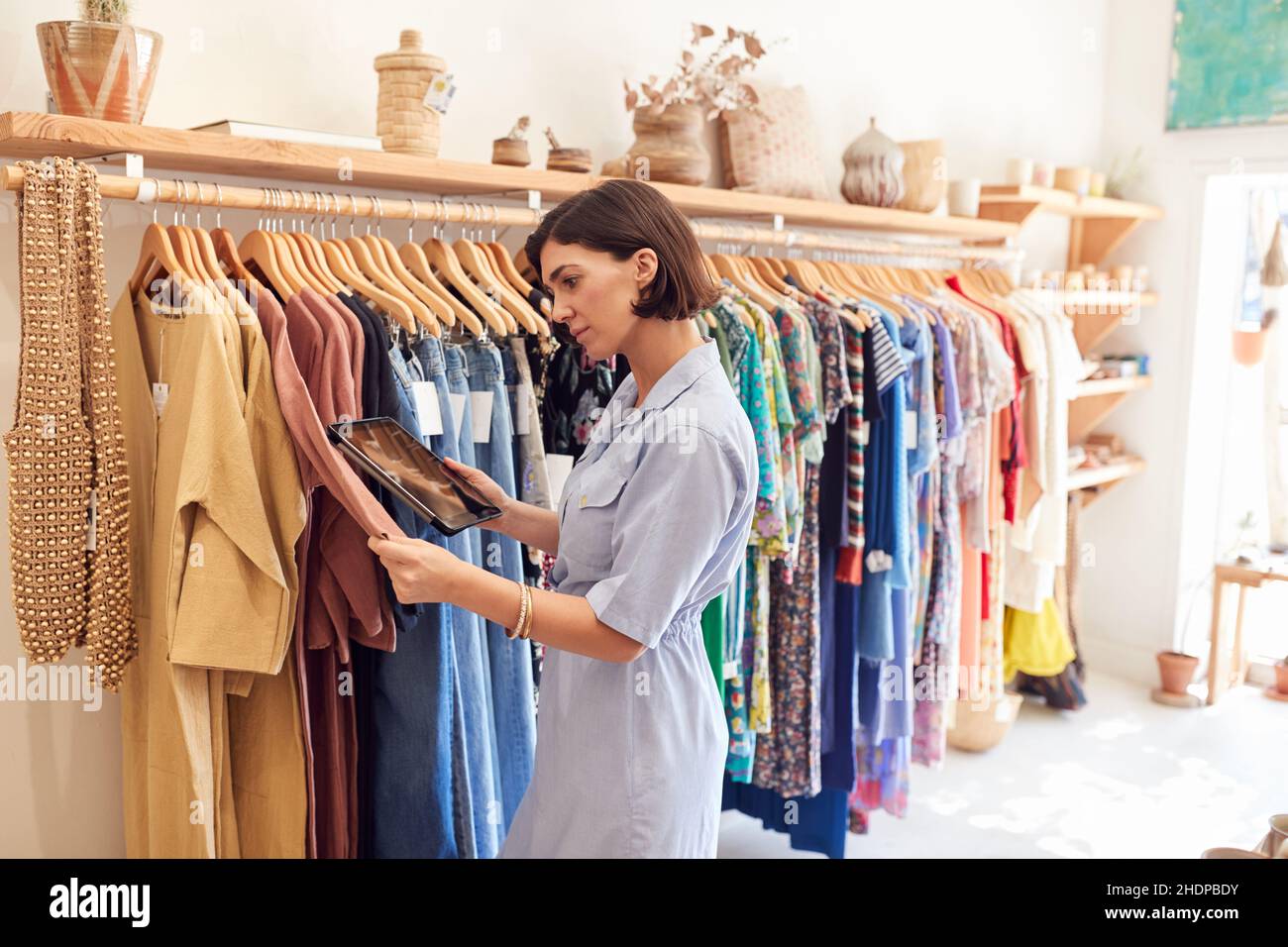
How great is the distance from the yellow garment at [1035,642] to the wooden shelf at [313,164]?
1.77 meters

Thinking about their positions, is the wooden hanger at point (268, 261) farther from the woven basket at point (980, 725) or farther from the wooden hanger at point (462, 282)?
the woven basket at point (980, 725)

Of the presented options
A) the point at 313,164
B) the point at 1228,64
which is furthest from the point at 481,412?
the point at 1228,64

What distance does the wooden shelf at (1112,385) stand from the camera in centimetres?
411

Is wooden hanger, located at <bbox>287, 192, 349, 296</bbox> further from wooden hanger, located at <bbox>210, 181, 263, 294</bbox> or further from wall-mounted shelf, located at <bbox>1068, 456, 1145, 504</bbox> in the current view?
wall-mounted shelf, located at <bbox>1068, 456, 1145, 504</bbox>

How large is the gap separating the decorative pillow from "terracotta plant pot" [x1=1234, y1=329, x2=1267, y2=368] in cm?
236

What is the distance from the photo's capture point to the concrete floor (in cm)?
327

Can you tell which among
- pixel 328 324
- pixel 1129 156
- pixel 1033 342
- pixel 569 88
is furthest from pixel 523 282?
pixel 1129 156

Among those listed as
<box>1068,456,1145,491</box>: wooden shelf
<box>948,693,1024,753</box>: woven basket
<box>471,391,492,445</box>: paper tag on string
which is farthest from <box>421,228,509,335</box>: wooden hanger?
<box>1068,456,1145,491</box>: wooden shelf

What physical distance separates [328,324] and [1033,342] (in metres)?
2.22

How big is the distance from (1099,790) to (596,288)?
113 inches

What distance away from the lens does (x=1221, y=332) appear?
459 cm

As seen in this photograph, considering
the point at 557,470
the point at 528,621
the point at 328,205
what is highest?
the point at 328,205

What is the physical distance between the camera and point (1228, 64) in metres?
4.26

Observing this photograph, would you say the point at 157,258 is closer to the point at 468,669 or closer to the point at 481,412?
the point at 481,412
